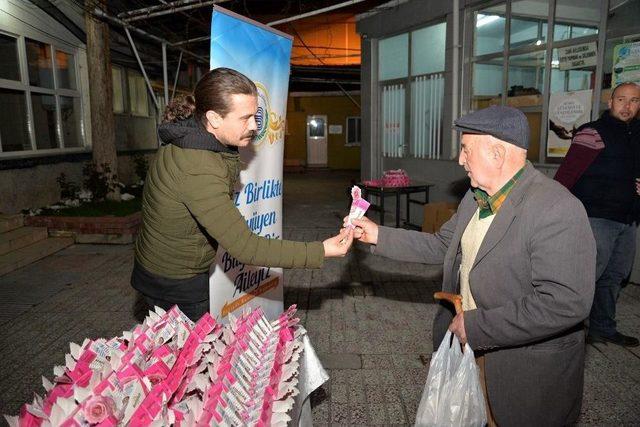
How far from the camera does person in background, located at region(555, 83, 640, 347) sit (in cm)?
344

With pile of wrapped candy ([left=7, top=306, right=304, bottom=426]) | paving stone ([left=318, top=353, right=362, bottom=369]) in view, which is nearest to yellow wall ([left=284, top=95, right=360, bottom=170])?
paving stone ([left=318, top=353, right=362, bottom=369])

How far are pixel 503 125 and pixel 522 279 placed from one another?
59 centimetres

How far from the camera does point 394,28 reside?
883cm

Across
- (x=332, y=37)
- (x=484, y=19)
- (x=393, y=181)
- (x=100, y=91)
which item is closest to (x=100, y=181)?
(x=100, y=91)

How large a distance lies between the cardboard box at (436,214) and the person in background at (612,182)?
3.25 meters

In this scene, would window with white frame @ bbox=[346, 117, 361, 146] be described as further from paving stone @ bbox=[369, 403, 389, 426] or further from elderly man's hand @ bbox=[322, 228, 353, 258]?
elderly man's hand @ bbox=[322, 228, 353, 258]

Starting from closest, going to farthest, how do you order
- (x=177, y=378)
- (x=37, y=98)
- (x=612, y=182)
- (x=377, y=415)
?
(x=177, y=378) → (x=377, y=415) → (x=612, y=182) → (x=37, y=98)

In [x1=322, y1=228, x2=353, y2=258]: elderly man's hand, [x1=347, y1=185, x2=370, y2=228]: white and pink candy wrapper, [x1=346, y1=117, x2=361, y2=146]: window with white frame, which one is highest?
[x1=346, y1=117, x2=361, y2=146]: window with white frame

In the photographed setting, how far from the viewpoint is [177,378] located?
4.62ft

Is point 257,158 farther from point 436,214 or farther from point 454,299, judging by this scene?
point 436,214

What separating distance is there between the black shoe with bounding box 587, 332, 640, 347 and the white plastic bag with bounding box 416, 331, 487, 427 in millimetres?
2611

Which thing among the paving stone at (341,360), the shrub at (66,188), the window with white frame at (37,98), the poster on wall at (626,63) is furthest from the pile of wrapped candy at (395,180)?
the window with white frame at (37,98)

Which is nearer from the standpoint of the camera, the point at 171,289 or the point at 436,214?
the point at 171,289

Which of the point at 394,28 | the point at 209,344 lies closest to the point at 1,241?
the point at 209,344
